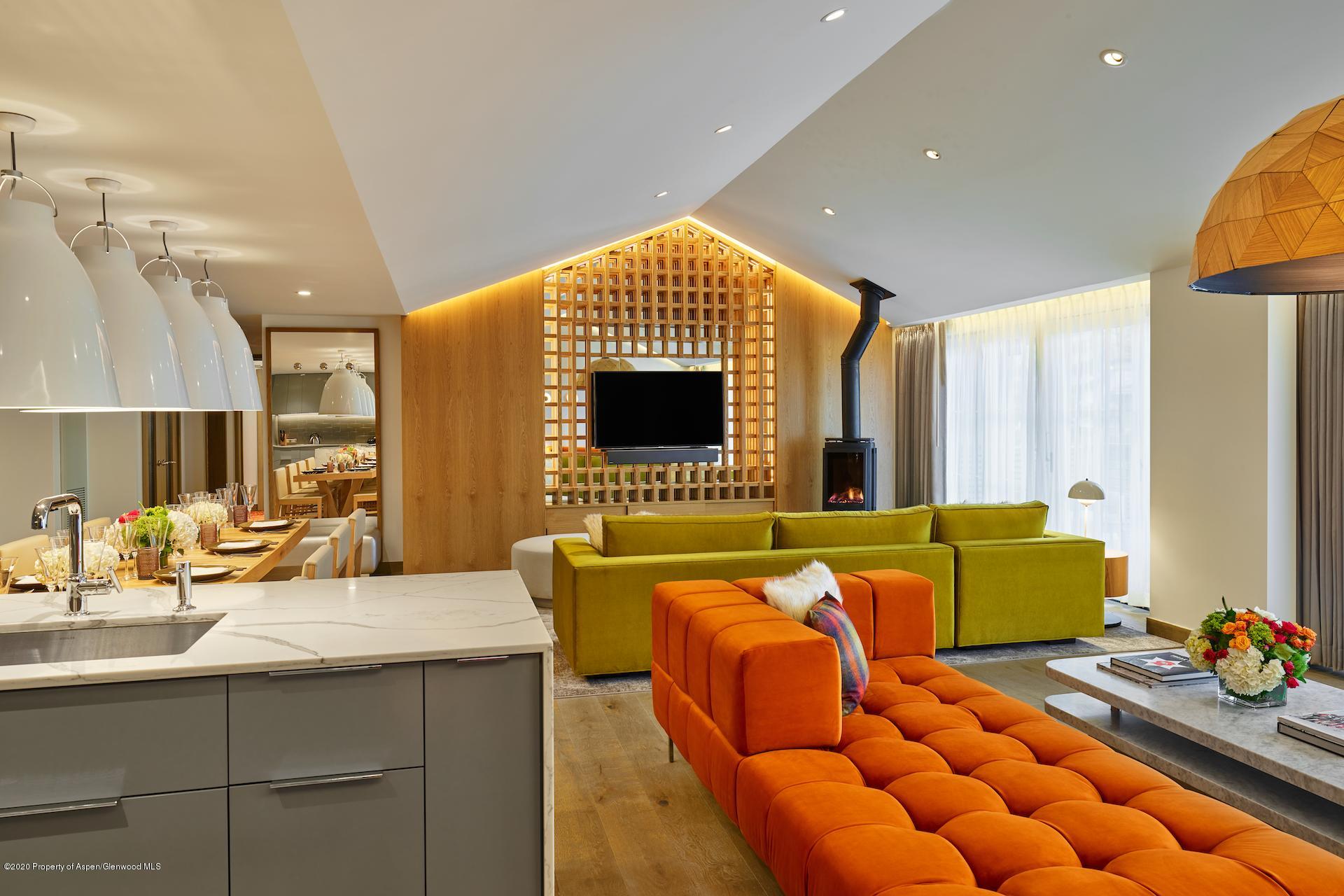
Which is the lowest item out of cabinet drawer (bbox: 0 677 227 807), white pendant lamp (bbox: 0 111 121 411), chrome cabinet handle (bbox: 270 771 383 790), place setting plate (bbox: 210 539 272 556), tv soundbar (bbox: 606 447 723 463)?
chrome cabinet handle (bbox: 270 771 383 790)

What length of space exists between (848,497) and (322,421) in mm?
4604

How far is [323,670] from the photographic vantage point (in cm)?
172

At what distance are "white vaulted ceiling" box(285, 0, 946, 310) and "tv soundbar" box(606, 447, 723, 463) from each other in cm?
250

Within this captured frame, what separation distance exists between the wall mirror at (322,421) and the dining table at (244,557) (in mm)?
2716

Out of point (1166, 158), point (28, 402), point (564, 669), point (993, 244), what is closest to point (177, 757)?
point (28, 402)

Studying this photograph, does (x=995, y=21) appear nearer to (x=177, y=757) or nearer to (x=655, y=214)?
(x=655, y=214)

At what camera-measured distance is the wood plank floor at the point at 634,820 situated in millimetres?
2326

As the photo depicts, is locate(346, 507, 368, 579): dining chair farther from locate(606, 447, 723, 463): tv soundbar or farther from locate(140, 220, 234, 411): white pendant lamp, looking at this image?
locate(606, 447, 723, 463): tv soundbar

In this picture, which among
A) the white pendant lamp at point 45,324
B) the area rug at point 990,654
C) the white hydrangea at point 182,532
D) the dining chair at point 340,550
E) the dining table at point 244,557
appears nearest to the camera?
the white pendant lamp at point 45,324

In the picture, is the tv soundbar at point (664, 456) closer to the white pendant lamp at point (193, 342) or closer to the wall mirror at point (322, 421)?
the wall mirror at point (322, 421)

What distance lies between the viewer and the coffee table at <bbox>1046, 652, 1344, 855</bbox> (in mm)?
2236

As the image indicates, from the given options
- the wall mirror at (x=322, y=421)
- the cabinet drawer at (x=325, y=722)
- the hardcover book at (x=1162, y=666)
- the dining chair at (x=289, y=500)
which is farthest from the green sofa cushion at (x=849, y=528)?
the dining chair at (x=289, y=500)

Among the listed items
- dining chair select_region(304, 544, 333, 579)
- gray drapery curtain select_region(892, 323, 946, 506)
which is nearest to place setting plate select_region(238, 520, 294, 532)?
dining chair select_region(304, 544, 333, 579)

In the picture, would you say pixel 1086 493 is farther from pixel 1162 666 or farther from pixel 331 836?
pixel 331 836
